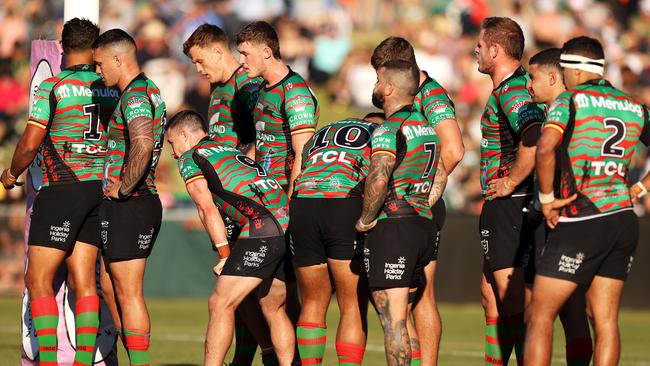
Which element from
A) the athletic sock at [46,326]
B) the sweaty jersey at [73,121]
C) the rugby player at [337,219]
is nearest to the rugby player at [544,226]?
the rugby player at [337,219]

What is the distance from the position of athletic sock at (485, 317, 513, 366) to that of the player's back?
192 centimetres

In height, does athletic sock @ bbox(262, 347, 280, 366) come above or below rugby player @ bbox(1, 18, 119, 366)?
below

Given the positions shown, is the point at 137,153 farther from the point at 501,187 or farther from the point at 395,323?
the point at 501,187

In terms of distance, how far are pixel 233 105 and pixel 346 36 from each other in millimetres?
12472

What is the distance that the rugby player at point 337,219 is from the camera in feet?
26.9

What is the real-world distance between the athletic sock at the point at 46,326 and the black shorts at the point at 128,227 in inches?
25.4

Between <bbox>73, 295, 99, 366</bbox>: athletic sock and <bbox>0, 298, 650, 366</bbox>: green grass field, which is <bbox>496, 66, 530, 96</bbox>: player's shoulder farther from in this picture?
<bbox>0, 298, 650, 366</bbox>: green grass field

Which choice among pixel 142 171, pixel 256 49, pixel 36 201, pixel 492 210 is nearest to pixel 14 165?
pixel 36 201

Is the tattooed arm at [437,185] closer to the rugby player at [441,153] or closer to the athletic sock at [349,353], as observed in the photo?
the rugby player at [441,153]

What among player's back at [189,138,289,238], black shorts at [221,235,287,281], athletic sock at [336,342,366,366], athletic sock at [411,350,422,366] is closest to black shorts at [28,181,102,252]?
player's back at [189,138,289,238]

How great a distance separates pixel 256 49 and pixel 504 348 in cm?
315

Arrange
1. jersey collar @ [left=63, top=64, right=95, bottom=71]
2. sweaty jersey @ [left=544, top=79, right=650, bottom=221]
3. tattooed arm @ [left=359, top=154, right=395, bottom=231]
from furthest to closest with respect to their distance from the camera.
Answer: jersey collar @ [left=63, top=64, right=95, bottom=71], tattooed arm @ [left=359, top=154, right=395, bottom=231], sweaty jersey @ [left=544, top=79, right=650, bottom=221]

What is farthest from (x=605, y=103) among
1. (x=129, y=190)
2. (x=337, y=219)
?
(x=129, y=190)

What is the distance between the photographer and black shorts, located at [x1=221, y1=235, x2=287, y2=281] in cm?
818
